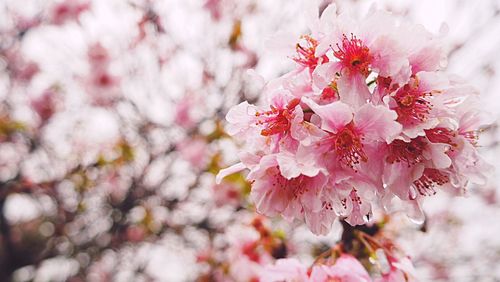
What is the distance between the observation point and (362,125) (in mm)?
941

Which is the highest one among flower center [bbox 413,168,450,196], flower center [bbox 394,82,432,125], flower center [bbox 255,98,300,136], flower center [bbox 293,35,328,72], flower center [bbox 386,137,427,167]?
flower center [bbox 293,35,328,72]

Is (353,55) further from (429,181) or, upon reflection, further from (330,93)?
(429,181)

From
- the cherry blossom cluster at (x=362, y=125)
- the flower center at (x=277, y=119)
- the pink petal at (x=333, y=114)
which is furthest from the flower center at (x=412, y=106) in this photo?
the flower center at (x=277, y=119)

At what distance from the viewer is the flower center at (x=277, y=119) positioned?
39.9 inches

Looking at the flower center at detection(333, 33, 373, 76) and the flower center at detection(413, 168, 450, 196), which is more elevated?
the flower center at detection(333, 33, 373, 76)

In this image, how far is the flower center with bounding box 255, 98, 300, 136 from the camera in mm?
1015

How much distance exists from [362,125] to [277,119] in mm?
193

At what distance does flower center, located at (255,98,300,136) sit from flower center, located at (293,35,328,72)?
107 mm

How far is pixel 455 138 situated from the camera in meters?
0.98

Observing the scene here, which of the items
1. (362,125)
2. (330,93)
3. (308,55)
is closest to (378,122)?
(362,125)

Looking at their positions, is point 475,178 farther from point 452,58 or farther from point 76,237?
point 76,237

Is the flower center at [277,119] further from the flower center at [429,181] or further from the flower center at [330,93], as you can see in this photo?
the flower center at [429,181]

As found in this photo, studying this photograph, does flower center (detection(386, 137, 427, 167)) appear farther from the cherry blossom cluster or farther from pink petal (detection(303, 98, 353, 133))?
pink petal (detection(303, 98, 353, 133))

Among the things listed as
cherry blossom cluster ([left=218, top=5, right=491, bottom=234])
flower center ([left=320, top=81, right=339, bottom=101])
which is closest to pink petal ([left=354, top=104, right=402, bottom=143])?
cherry blossom cluster ([left=218, top=5, right=491, bottom=234])
